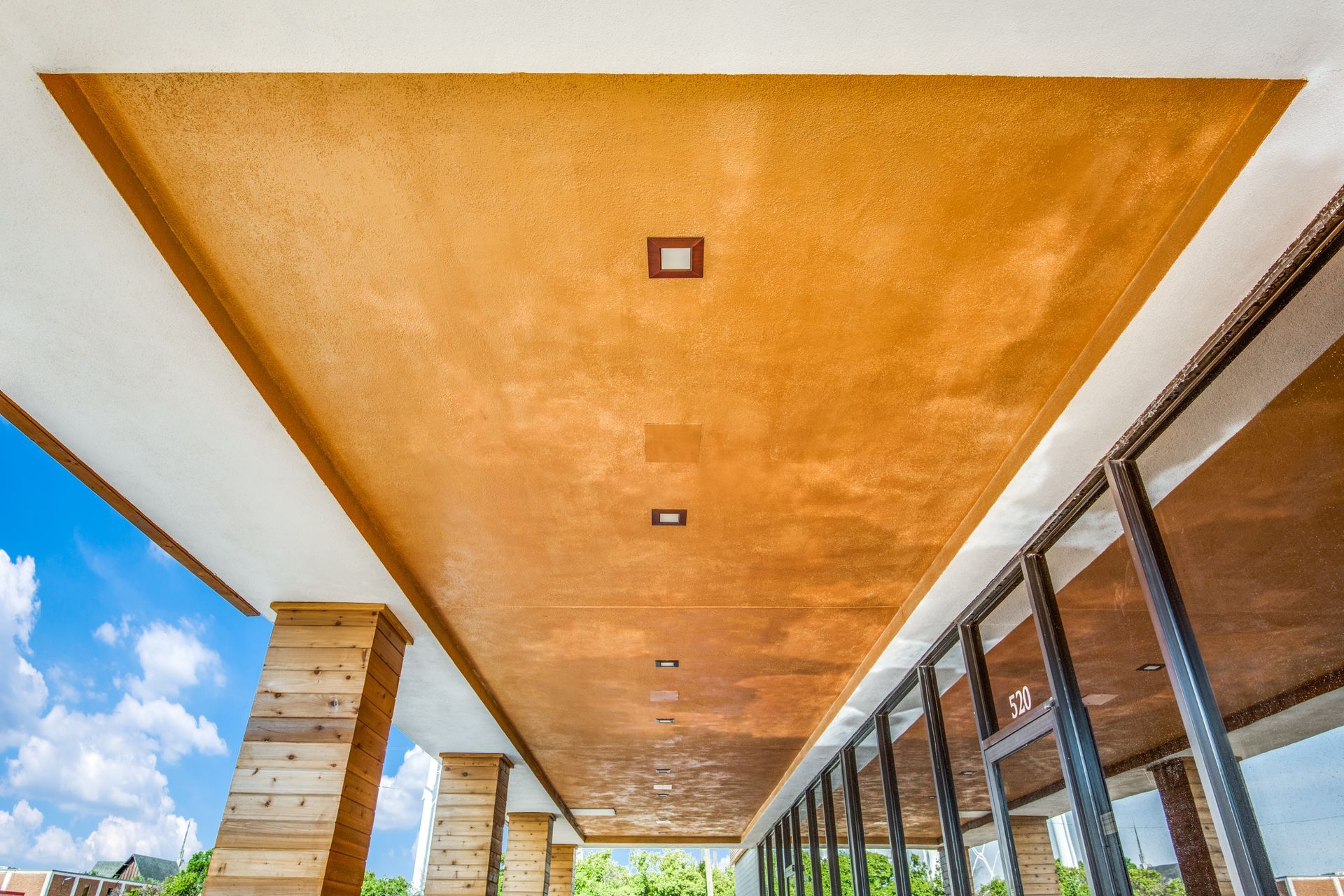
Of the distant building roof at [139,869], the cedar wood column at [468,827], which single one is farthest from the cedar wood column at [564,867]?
the distant building roof at [139,869]

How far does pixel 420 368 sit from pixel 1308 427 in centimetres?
297

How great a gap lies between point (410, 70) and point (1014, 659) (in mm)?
4042

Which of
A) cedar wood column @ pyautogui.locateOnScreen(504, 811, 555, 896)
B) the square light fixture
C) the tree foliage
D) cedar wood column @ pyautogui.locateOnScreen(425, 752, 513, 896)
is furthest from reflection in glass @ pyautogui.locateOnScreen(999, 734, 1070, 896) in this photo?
the tree foliage

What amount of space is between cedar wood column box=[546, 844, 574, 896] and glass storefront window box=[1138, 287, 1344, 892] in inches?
564

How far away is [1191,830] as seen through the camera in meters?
2.72

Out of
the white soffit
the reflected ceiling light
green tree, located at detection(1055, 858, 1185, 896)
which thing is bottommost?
green tree, located at detection(1055, 858, 1185, 896)

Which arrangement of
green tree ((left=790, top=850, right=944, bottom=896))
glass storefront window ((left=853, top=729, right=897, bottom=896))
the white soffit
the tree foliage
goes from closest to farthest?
1. the white soffit
2. green tree ((left=790, top=850, right=944, bottom=896))
3. glass storefront window ((left=853, top=729, right=897, bottom=896))
4. the tree foliage

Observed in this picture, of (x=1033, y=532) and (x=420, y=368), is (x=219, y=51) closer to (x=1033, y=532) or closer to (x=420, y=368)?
(x=420, y=368)

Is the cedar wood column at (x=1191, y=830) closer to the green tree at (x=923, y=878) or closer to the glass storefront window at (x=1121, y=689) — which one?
the glass storefront window at (x=1121, y=689)

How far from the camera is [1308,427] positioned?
232 centimetres

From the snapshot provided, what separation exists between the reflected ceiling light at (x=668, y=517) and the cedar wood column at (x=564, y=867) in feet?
42.5

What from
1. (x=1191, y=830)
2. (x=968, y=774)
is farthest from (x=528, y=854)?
(x=1191, y=830)

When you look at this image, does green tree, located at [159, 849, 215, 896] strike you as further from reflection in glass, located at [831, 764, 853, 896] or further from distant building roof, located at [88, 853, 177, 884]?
distant building roof, located at [88, 853, 177, 884]

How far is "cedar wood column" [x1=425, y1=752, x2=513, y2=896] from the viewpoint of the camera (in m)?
8.10
